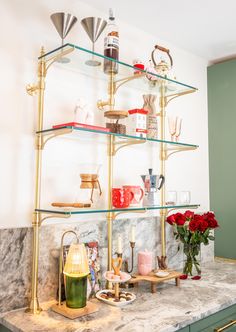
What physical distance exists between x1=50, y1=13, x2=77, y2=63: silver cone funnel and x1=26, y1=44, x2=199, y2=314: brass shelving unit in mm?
134

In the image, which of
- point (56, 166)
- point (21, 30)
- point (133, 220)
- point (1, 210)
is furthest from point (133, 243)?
point (21, 30)

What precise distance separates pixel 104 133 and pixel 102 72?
49 cm

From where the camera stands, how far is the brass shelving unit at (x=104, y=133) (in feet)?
5.68

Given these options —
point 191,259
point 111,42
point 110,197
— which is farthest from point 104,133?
point 191,259

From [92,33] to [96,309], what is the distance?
1.48 meters

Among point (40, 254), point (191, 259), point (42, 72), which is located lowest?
point (191, 259)

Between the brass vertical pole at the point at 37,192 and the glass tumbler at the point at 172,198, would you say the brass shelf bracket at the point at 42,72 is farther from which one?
the glass tumbler at the point at 172,198

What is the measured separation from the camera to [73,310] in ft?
5.47

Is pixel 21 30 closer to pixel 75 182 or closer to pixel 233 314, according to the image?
pixel 75 182

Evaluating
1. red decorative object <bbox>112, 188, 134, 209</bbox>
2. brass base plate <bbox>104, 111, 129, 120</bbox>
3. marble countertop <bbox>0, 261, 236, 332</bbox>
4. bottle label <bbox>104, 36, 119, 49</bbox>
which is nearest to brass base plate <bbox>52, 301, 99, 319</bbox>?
marble countertop <bbox>0, 261, 236, 332</bbox>

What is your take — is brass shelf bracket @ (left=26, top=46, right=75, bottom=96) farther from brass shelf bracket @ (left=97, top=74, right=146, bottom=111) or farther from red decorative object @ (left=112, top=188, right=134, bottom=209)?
red decorative object @ (left=112, top=188, right=134, bottom=209)

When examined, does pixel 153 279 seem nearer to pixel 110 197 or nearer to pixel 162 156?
pixel 110 197

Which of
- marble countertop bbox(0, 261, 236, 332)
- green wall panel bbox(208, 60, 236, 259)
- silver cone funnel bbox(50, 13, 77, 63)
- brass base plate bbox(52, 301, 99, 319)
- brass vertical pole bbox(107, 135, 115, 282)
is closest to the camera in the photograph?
marble countertop bbox(0, 261, 236, 332)

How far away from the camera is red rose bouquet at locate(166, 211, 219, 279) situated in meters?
2.35
